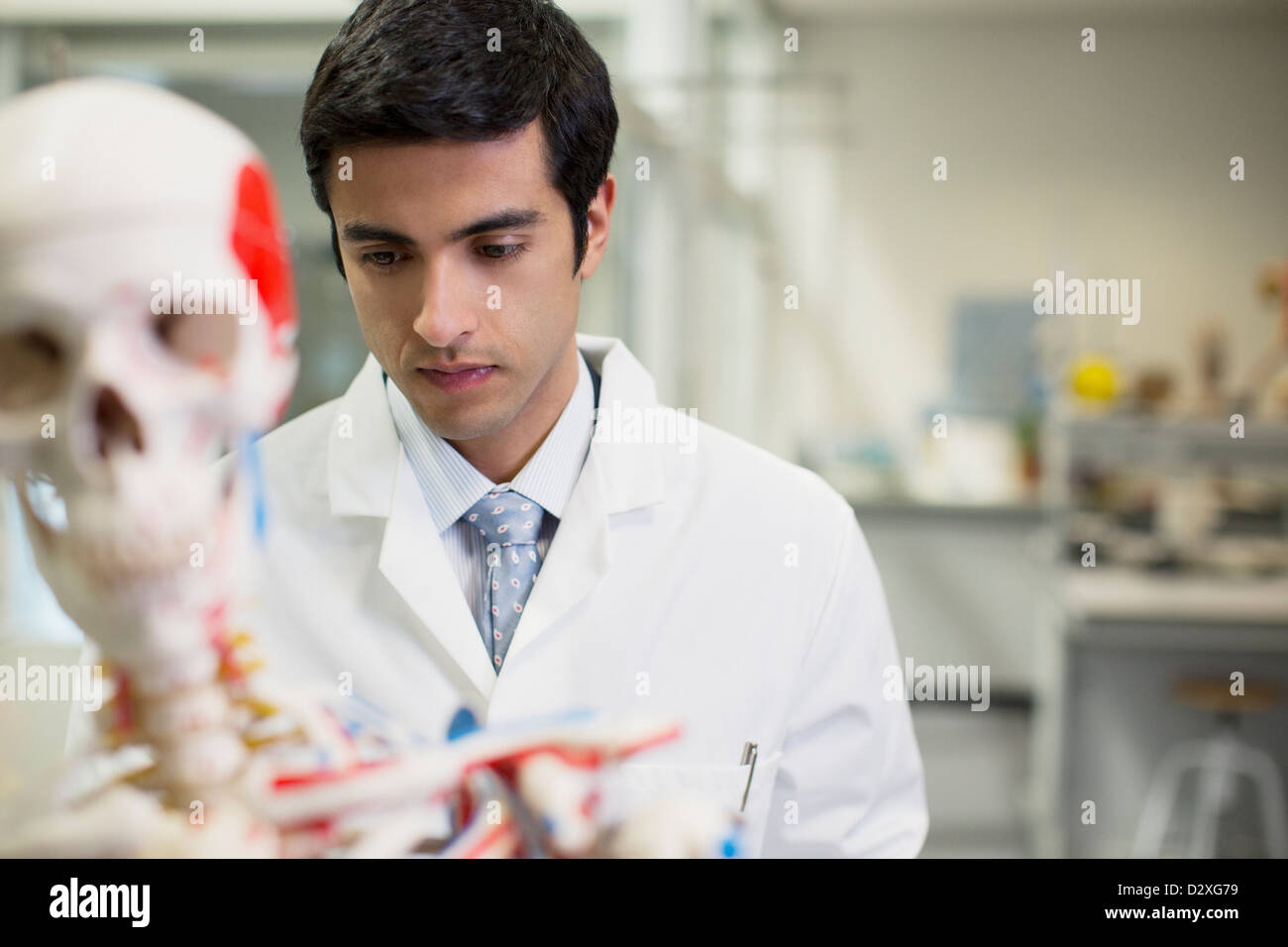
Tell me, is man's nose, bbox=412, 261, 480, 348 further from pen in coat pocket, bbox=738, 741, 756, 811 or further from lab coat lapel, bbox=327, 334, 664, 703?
pen in coat pocket, bbox=738, 741, 756, 811

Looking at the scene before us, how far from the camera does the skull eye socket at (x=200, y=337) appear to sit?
364 mm

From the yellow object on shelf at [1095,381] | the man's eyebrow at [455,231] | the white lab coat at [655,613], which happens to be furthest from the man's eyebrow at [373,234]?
the yellow object on shelf at [1095,381]

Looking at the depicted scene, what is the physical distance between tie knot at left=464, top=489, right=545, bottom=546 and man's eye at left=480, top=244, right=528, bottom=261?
173 millimetres

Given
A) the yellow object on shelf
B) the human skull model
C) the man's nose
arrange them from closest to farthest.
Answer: the human skull model, the man's nose, the yellow object on shelf

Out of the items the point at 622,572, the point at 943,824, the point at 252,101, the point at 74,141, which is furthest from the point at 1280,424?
the point at 74,141

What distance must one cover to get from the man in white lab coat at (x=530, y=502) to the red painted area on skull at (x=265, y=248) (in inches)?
6.0

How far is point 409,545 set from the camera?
0.68 meters

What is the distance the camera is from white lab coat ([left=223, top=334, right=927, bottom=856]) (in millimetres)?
663

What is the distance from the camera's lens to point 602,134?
0.67 meters

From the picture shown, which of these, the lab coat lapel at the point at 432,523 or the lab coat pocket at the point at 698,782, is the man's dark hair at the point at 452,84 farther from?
the lab coat pocket at the point at 698,782

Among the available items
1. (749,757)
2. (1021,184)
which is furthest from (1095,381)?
(749,757)

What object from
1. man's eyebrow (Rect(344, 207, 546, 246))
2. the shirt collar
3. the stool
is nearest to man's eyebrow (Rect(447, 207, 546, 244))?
man's eyebrow (Rect(344, 207, 546, 246))
